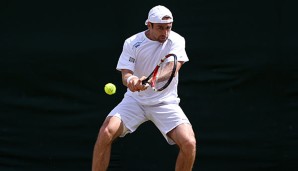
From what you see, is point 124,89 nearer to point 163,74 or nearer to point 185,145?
point 163,74

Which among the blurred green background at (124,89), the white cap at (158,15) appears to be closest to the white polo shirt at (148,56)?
the white cap at (158,15)

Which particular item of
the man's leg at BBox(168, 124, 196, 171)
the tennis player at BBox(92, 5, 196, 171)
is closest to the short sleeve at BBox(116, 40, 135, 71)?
the tennis player at BBox(92, 5, 196, 171)

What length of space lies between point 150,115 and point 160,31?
2.70 ft

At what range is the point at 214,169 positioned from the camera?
8547 millimetres

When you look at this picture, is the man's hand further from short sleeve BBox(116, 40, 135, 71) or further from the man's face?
the man's face

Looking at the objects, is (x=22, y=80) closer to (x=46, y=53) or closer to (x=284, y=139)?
(x=46, y=53)

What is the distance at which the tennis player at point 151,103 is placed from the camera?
7199mm

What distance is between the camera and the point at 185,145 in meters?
7.19

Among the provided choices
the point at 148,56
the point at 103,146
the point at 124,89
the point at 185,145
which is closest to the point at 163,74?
the point at 148,56

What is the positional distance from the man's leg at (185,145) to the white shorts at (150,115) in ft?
0.27

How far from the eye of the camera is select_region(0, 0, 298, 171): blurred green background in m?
8.39

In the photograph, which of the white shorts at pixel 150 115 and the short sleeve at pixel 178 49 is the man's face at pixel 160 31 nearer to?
the short sleeve at pixel 178 49

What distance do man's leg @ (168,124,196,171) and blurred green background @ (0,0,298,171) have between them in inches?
47.8

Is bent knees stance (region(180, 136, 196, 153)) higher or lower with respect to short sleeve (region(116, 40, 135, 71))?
lower
